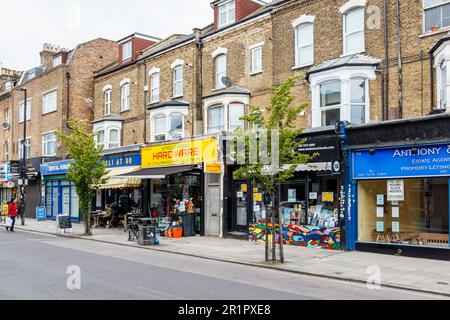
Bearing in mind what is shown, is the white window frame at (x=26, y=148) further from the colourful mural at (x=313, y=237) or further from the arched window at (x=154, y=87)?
the colourful mural at (x=313, y=237)

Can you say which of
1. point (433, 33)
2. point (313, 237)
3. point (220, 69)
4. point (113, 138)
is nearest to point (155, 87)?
point (113, 138)

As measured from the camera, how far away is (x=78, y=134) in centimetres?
2153

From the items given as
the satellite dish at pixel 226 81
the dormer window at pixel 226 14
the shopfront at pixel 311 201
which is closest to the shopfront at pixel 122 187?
the satellite dish at pixel 226 81

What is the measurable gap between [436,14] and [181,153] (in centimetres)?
1181

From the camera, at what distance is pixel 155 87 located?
25.7 metres

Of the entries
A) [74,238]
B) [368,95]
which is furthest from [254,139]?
[74,238]

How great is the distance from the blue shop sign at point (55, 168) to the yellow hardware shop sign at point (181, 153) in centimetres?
781

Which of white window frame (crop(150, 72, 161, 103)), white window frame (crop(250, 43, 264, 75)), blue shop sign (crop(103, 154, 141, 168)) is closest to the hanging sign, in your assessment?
white window frame (crop(250, 43, 264, 75))

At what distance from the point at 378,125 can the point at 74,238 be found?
13.6 m

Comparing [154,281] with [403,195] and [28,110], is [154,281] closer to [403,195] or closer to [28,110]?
[403,195]

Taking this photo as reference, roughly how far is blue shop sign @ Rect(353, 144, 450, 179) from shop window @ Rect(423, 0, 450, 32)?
408cm

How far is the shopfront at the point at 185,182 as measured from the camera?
20094 mm
